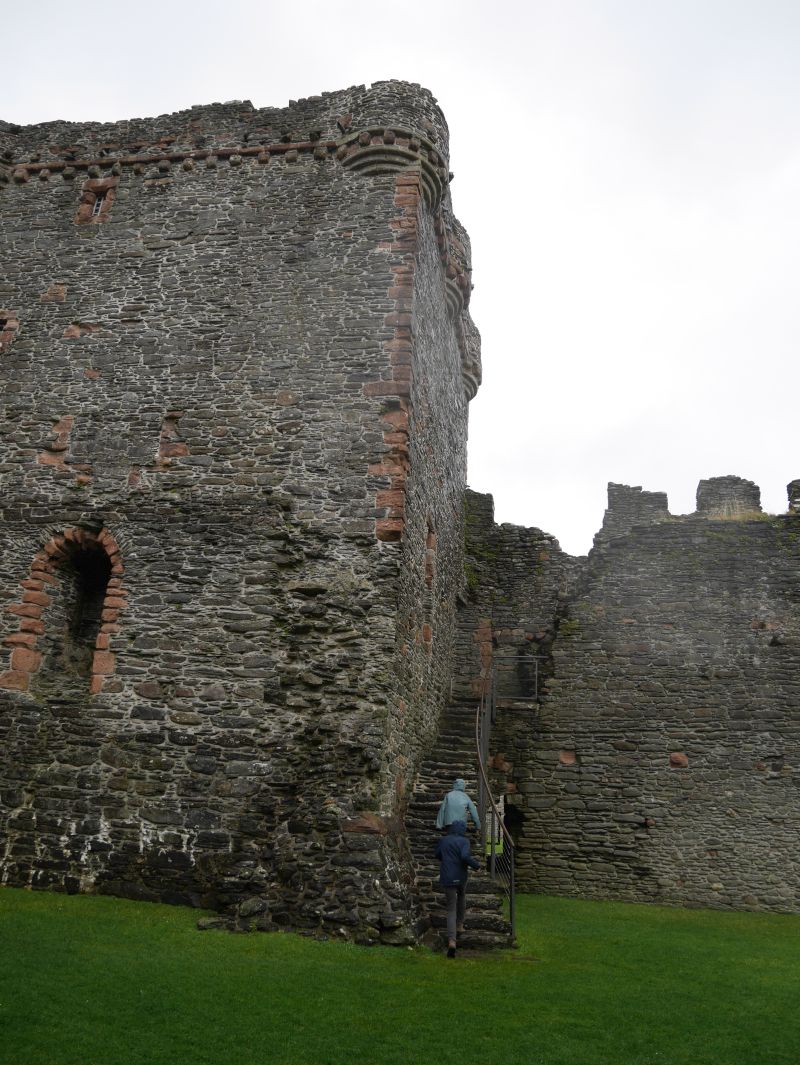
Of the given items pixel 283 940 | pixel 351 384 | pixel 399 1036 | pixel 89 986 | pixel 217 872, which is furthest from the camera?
pixel 351 384

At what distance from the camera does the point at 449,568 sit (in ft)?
54.1

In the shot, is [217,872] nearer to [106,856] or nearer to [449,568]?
[106,856]

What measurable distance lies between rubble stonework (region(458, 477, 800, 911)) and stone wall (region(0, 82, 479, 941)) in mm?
2475

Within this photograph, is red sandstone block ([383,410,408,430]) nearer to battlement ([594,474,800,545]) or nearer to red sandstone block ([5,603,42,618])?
red sandstone block ([5,603,42,618])

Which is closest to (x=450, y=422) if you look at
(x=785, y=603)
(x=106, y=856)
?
(x=785, y=603)

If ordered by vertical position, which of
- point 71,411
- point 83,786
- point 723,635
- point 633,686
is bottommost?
point 83,786

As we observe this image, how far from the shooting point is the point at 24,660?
11.5m

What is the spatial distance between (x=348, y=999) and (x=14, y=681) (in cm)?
680

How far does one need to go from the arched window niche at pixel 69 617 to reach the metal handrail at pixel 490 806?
5.36 metres

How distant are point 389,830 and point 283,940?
1939 mm

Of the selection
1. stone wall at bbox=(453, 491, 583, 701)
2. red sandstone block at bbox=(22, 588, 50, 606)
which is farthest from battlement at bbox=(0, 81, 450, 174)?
red sandstone block at bbox=(22, 588, 50, 606)

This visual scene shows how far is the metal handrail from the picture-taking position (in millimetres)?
11148

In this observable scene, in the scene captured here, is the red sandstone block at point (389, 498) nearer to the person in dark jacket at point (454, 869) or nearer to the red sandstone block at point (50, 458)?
the person in dark jacket at point (454, 869)

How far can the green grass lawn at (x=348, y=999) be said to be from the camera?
5.68 metres
